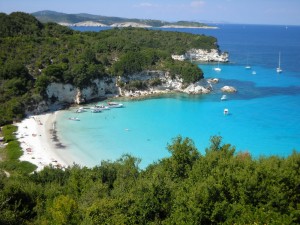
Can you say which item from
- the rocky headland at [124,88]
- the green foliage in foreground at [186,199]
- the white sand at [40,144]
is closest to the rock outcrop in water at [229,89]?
the rocky headland at [124,88]

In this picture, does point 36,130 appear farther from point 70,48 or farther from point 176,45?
point 176,45

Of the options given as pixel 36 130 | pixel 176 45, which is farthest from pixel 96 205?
pixel 176 45

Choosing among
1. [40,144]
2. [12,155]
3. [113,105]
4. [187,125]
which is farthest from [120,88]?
[12,155]

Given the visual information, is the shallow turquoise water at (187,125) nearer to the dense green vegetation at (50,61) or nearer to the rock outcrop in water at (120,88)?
the rock outcrop in water at (120,88)

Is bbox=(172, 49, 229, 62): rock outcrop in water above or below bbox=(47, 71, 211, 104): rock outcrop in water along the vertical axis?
above

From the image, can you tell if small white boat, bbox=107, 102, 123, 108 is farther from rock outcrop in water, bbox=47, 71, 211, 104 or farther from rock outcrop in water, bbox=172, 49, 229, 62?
rock outcrop in water, bbox=172, 49, 229, 62

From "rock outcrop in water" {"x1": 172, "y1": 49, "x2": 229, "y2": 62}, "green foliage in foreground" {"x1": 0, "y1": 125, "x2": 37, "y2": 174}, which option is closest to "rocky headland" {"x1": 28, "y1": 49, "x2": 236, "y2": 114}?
"green foliage in foreground" {"x1": 0, "y1": 125, "x2": 37, "y2": 174}
